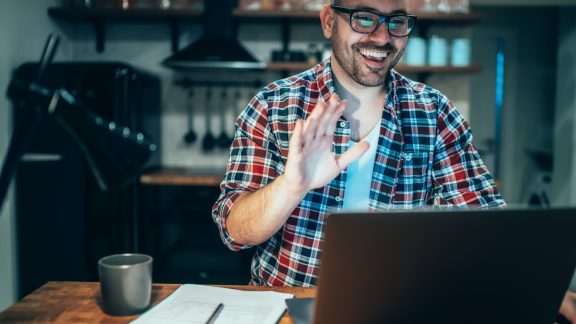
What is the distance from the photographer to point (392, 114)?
1307mm

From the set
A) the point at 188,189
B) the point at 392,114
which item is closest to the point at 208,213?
the point at 188,189

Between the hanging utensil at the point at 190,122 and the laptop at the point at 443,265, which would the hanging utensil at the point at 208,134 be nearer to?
the hanging utensil at the point at 190,122

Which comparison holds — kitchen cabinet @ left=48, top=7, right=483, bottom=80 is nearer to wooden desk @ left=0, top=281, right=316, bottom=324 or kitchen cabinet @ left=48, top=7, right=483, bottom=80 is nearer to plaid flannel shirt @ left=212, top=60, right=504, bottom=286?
plaid flannel shirt @ left=212, top=60, right=504, bottom=286

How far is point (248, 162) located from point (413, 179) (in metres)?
0.44

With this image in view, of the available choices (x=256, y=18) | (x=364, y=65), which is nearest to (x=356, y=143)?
(x=364, y=65)

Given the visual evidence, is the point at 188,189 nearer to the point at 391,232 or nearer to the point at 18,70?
the point at 18,70

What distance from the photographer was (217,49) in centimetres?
295

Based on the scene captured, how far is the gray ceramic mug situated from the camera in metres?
0.85

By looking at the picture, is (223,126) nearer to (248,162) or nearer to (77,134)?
(248,162)

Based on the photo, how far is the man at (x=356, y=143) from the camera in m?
1.23

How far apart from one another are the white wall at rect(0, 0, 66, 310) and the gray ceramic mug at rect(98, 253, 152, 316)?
6.12 feet

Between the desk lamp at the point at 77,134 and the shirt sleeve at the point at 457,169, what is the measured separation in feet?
3.01

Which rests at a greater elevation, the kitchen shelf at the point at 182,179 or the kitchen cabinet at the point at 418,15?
the kitchen cabinet at the point at 418,15

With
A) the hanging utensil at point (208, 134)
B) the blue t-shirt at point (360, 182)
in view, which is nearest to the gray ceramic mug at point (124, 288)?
the blue t-shirt at point (360, 182)
